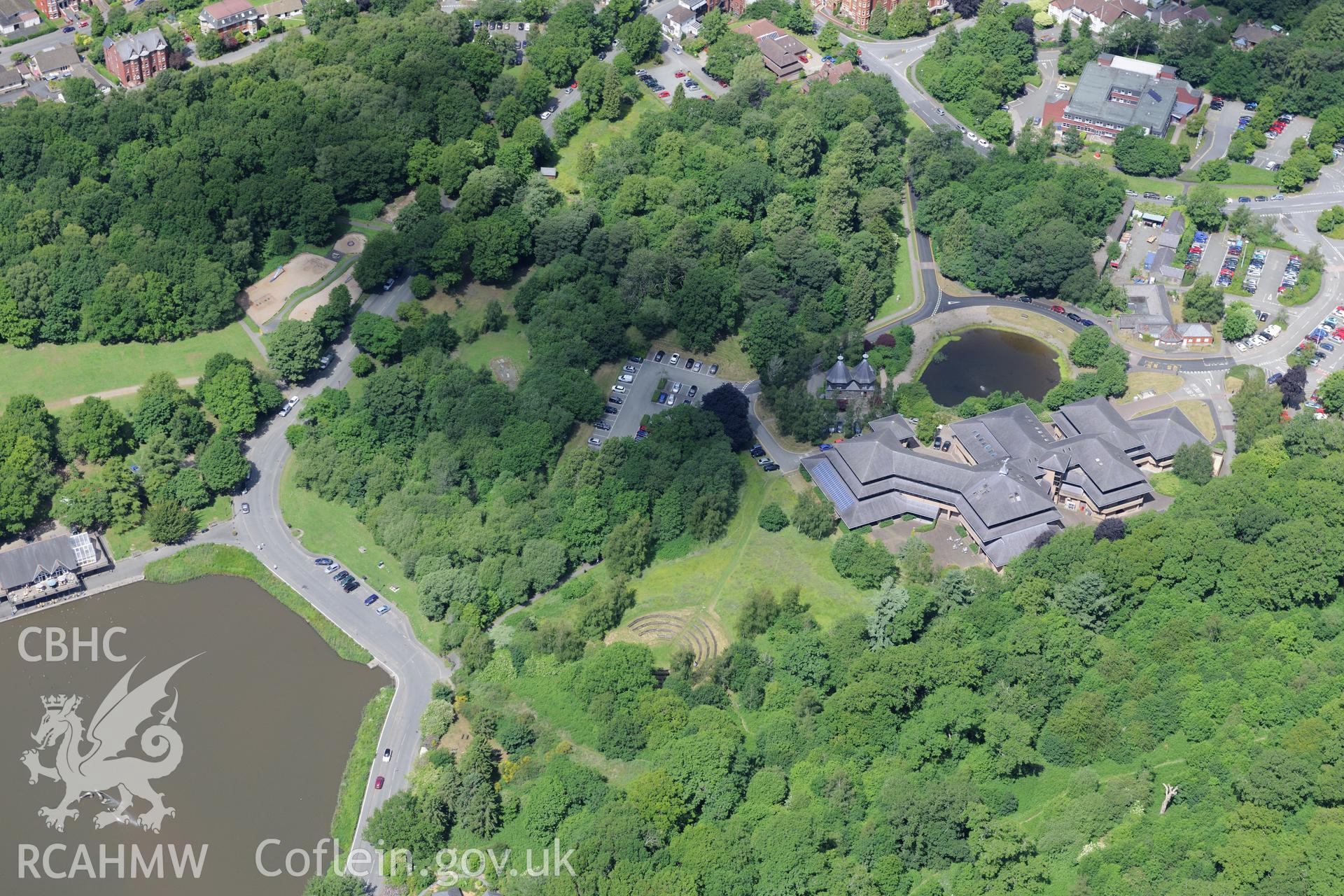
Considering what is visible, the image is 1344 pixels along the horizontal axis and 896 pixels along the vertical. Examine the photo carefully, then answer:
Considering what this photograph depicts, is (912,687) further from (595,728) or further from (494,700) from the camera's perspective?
(494,700)

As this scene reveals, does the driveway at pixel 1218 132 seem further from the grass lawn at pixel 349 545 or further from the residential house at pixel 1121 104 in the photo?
the grass lawn at pixel 349 545

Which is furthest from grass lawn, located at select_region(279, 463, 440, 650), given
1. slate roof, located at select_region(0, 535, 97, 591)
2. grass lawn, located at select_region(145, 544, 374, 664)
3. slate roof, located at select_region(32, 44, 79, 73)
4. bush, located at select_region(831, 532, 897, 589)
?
slate roof, located at select_region(32, 44, 79, 73)

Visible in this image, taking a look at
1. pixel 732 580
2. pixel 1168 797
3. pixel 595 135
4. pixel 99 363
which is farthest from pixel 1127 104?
pixel 99 363

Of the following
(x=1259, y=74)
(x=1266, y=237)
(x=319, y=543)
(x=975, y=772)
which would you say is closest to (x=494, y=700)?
(x=319, y=543)

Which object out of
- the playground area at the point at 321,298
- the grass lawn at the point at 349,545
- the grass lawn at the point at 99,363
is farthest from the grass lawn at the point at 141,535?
the playground area at the point at 321,298

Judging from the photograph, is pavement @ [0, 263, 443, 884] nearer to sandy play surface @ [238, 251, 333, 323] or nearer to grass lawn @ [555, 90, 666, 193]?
sandy play surface @ [238, 251, 333, 323]
